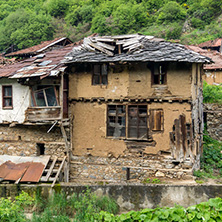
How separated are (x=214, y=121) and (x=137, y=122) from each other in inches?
347

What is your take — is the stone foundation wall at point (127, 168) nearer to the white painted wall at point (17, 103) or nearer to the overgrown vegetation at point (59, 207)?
the white painted wall at point (17, 103)

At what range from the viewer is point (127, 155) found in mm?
13875

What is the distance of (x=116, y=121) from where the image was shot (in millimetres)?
14023

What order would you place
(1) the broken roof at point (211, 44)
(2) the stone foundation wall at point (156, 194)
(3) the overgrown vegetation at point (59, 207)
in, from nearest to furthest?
(3) the overgrown vegetation at point (59, 207) → (2) the stone foundation wall at point (156, 194) → (1) the broken roof at point (211, 44)

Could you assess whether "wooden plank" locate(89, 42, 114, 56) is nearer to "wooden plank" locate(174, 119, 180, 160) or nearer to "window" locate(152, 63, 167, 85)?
"window" locate(152, 63, 167, 85)

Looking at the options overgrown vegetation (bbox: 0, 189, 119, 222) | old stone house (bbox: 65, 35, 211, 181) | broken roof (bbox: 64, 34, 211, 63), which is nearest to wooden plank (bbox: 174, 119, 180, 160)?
old stone house (bbox: 65, 35, 211, 181)

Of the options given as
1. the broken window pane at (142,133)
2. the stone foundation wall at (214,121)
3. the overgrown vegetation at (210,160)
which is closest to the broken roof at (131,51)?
the broken window pane at (142,133)

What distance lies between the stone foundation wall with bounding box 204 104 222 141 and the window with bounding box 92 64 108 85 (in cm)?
940

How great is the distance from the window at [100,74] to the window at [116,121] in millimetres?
1351

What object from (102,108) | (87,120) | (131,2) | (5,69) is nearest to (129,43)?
(102,108)

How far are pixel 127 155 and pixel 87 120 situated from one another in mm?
2731

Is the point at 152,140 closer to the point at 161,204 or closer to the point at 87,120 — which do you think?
the point at 87,120

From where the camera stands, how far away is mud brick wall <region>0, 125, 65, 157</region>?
47.3 feet

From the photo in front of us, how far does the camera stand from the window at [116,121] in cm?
1396
